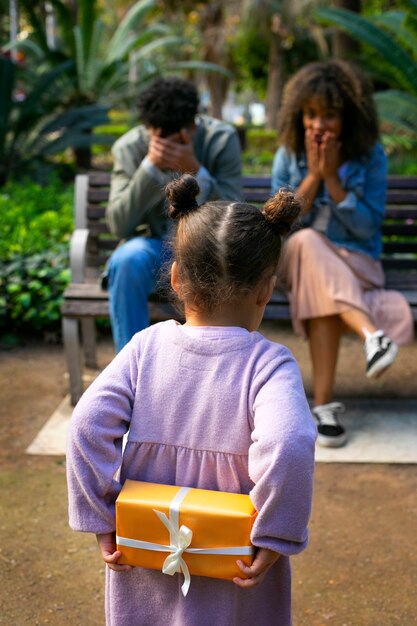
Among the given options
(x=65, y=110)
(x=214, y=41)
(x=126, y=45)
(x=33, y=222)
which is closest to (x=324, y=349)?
(x=33, y=222)

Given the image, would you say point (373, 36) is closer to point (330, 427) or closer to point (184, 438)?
point (330, 427)

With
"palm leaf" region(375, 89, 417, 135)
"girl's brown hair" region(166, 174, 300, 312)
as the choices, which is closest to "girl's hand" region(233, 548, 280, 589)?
"girl's brown hair" region(166, 174, 300, 312)

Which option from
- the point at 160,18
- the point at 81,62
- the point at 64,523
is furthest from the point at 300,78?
the point at 160,18

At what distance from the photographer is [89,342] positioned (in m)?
4.33

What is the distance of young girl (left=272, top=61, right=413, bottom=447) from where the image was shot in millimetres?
3455

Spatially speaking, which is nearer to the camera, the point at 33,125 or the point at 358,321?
the point at 358,321

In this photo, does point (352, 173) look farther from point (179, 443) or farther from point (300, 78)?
point (179, 443)

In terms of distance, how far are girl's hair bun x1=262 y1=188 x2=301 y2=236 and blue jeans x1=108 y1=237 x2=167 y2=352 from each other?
182 cm

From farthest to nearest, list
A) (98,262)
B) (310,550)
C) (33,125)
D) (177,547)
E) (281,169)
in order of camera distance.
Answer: (33,125)
(98,262)
(281,169)
(310,550)
(177,547)

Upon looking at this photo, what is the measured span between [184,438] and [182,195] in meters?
0.50

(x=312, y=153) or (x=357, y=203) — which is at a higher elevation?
(x=312, y=153)

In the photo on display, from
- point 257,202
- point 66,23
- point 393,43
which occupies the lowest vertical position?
point 257,202

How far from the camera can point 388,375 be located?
4348 millimetres

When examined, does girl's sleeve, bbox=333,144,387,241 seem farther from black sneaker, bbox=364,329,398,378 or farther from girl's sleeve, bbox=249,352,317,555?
girl's sleeve, bbox=249,352,317,555
